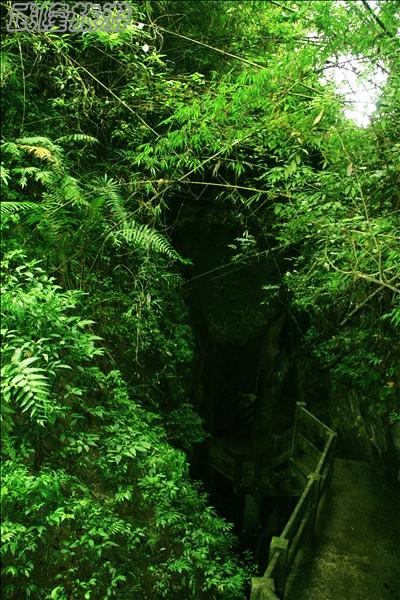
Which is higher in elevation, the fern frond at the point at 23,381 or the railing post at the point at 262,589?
the fern frond at the point at 23,381

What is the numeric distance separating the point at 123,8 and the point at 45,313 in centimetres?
460

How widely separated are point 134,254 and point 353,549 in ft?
18.1

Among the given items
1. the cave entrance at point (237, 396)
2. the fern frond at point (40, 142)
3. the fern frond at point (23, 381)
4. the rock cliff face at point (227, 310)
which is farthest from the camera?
the cave entrance at point (237, 396)

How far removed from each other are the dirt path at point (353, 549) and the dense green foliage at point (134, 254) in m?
1.58

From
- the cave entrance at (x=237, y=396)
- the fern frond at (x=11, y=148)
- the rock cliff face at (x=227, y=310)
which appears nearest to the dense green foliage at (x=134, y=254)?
the fern frond at (x=11, y=148)

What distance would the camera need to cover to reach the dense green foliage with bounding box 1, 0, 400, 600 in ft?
12.2

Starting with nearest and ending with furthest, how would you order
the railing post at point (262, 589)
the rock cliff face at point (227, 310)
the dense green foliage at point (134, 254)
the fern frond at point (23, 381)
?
the fern frond at point (23, 381) → the dense green foliage at point (134, 254) → the railing post at point (262, 589) → the rock cliff face at point (227, 310)

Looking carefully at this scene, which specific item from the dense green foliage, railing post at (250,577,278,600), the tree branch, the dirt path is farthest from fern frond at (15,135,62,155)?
the dirt path

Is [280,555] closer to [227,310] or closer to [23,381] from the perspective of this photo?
[23,381]

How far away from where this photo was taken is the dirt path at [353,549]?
584 cm

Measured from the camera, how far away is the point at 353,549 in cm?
668

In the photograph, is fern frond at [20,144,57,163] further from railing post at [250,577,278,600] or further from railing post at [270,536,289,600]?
railing post at [270,536,289,600]

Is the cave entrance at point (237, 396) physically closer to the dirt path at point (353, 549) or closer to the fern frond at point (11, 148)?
the dirt path at point (353, 549)

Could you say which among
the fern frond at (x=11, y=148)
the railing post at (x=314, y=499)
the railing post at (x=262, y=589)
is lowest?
the railing post at (x=262, y=589)
